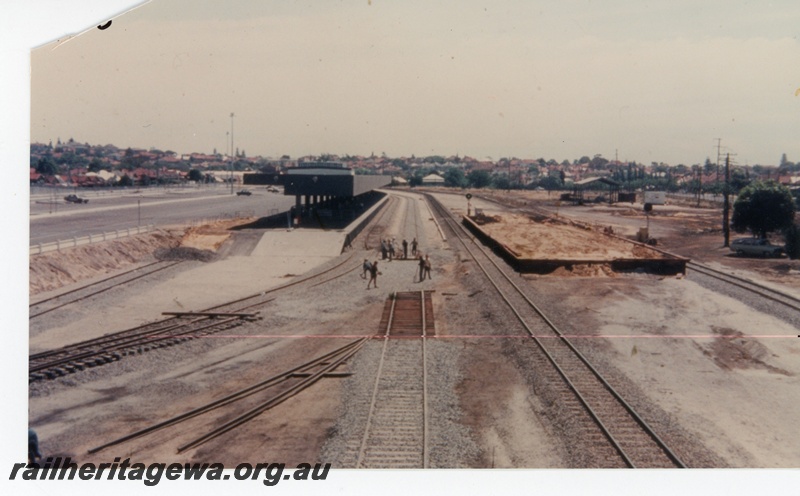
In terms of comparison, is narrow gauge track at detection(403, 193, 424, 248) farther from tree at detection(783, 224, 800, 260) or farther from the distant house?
the distant house

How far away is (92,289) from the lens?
24625 mm

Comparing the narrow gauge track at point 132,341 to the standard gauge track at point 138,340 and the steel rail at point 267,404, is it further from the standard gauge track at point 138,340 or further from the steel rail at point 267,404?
the steel rail at point 267,404

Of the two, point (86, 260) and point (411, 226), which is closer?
point (86, 260)

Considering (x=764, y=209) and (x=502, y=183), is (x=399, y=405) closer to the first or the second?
(x=764, y=209)

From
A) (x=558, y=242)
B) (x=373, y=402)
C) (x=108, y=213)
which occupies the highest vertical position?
(x=108, y=213)

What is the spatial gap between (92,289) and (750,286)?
88.0 feet

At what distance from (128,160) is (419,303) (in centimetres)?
13054

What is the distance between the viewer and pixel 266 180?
55594 mm

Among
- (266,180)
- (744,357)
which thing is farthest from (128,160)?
(744,357)

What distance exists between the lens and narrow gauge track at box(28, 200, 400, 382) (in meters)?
15.3

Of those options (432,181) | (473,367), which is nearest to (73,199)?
(473,367)

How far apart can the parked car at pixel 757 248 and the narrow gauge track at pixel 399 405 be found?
26167 millimetres

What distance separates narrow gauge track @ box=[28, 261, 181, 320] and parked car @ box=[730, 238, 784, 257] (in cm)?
3191

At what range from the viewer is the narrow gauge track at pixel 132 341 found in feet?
50.3
